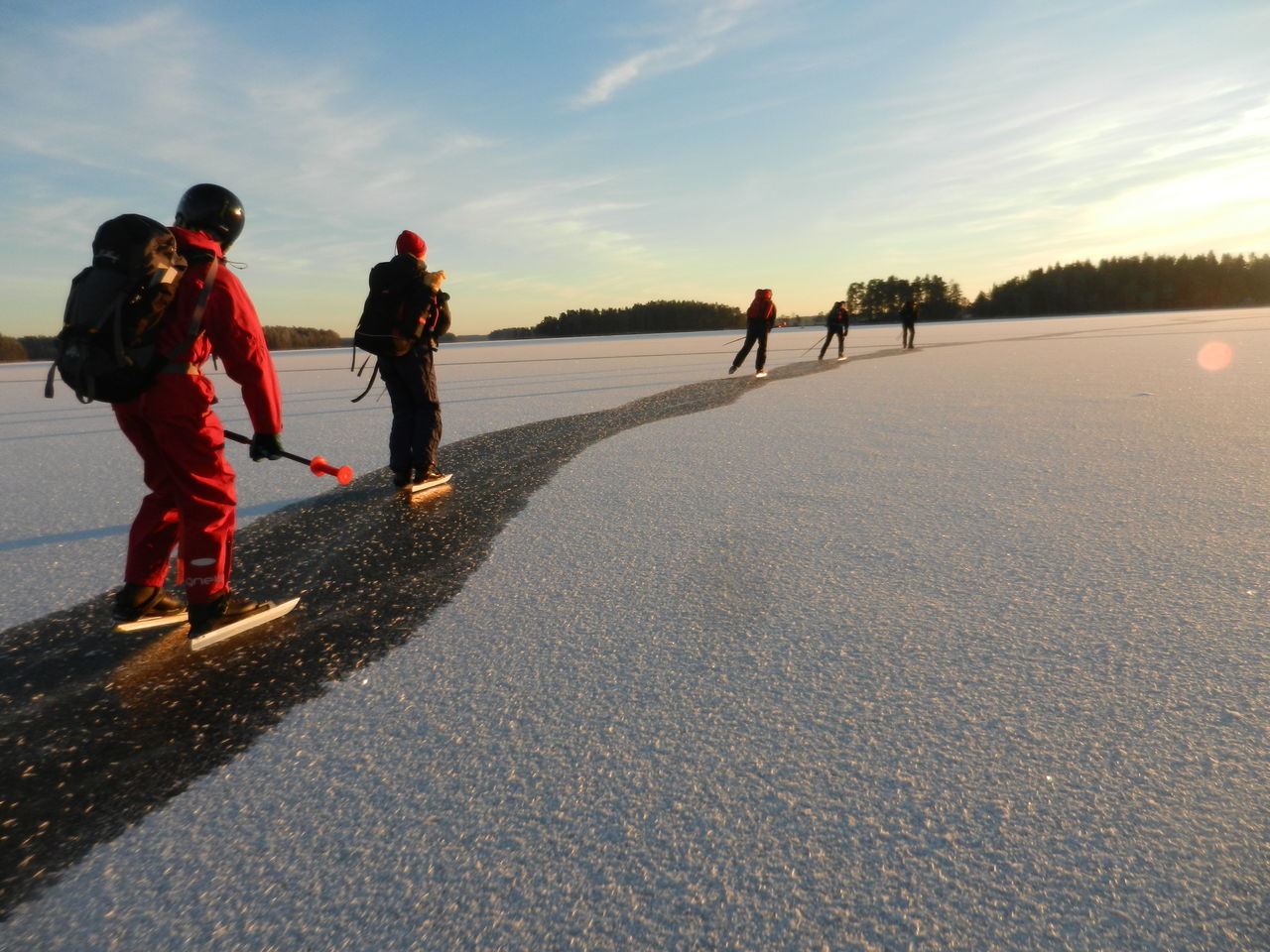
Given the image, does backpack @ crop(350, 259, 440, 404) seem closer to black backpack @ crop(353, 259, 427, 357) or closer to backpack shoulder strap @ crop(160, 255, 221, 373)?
black backpack @ crop(353, 259, 427, 357)

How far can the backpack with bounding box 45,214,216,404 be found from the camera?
2.31 metres

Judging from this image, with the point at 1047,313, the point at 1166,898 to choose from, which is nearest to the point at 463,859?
the point at 1166,898

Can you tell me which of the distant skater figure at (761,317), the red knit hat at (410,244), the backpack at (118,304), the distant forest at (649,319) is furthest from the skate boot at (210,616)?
the distant forest at (649,319)

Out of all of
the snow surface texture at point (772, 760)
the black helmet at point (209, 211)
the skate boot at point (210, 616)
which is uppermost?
the black helmet at point (209, 211)

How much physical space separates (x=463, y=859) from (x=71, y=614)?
2.50m

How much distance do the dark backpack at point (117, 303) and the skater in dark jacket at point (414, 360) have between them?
2.56 metres

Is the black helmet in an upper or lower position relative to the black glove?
upper

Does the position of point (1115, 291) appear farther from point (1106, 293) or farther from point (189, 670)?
point (189, 670)

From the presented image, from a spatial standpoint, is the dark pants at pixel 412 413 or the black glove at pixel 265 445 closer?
the black glove at pixel 265 445

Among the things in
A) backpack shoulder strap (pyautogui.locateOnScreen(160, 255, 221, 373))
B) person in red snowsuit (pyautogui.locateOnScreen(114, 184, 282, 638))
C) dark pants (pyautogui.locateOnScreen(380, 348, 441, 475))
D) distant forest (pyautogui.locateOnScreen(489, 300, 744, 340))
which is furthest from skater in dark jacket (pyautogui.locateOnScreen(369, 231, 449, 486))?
distant forest (pyautogui.locateOnScreen(489, 300, 744, 340))

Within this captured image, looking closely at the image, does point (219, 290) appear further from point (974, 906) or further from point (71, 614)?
point (974, 906)

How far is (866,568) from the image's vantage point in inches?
125

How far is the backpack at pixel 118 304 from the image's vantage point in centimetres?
231

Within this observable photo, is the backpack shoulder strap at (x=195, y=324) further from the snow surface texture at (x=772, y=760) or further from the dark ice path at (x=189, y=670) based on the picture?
the snow surface texture at (x=772, y=760)
